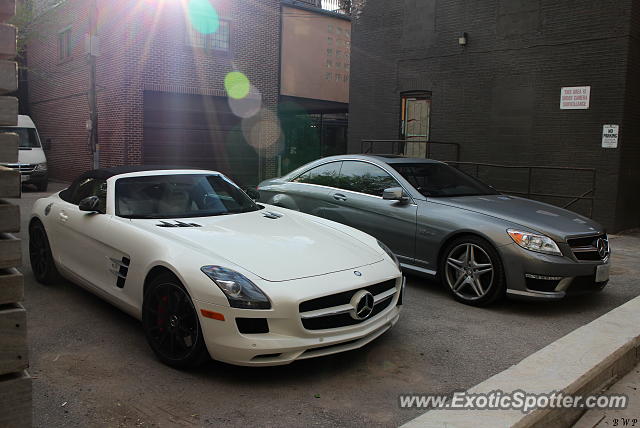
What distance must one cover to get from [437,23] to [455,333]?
1026cm

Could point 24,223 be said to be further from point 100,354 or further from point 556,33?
point 556,33

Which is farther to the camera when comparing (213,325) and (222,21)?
(222,21)

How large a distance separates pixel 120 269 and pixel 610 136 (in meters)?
9.58

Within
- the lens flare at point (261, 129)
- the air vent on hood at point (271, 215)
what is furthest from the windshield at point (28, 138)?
the air vent on hood at point (271, 215)

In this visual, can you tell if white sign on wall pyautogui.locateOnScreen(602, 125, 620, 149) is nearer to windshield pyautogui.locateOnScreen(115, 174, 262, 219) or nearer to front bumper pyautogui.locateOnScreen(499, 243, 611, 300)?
front bumper pyautogui.locateOnScreen(499, 243, 611, 300)

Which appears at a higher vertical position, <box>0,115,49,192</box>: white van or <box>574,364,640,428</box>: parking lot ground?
<box>0,115,49,192</box>: white van

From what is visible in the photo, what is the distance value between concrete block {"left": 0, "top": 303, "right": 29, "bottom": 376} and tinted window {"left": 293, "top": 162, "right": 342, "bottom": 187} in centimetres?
489

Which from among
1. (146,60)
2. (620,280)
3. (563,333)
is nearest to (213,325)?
(563,333)

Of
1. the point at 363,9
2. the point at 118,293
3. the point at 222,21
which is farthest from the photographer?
the point at 222,21

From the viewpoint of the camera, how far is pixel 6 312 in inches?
89.7

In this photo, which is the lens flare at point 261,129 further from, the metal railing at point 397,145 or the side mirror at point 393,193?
the side mirror at point 393,193

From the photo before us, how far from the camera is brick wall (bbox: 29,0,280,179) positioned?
1647cm

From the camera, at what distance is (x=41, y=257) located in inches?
227

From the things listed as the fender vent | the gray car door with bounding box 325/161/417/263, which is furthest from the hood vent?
the gray car door with bounding box 325/161/417/263
